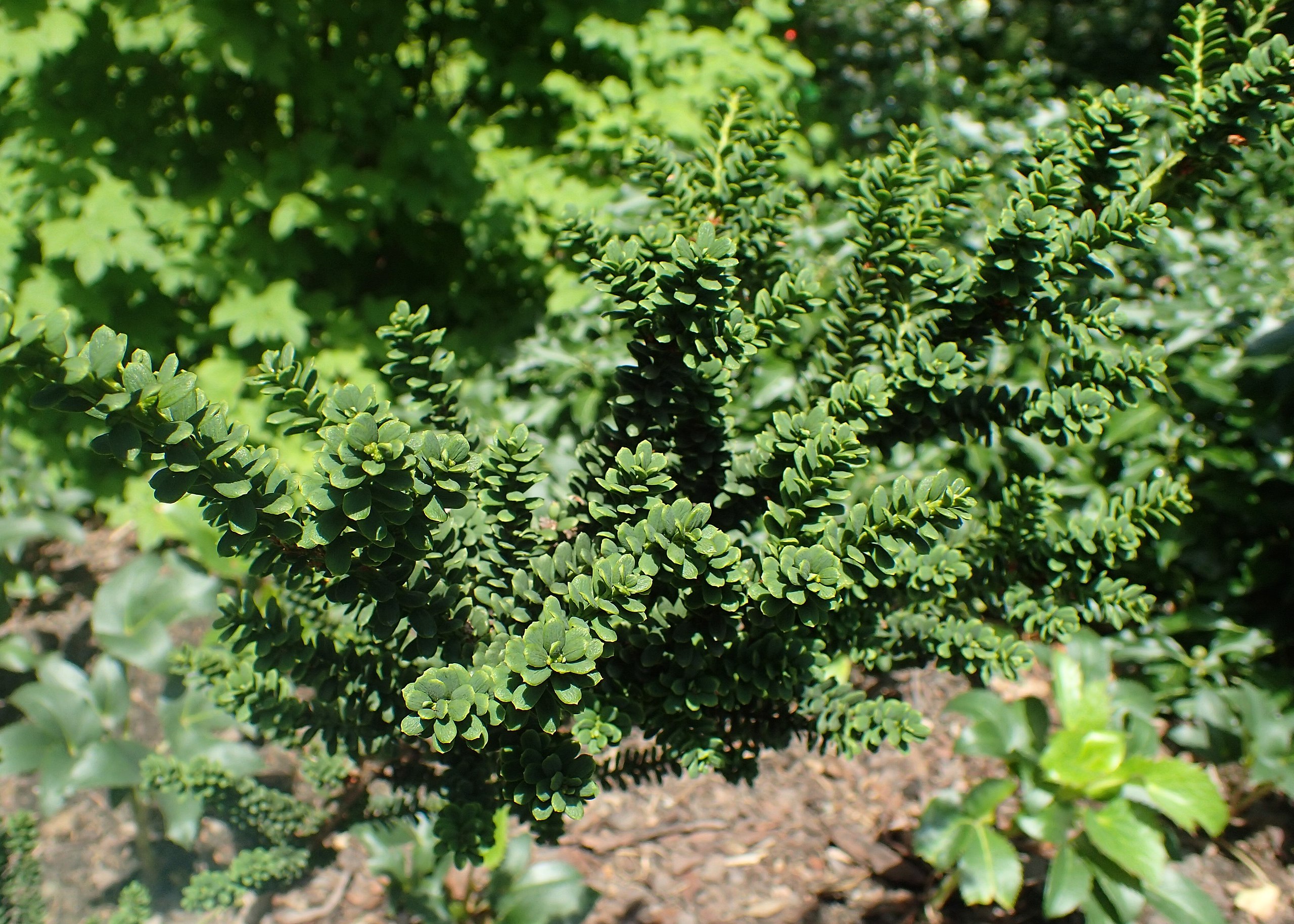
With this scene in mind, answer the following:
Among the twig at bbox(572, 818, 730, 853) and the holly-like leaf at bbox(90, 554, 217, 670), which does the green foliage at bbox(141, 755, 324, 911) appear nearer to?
the holly-like leaf at bbox(90, 554, 217, 670)

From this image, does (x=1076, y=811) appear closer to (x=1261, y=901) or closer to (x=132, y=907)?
(x=1261, y=901)

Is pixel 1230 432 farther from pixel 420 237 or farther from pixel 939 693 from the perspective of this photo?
pixel 420 237

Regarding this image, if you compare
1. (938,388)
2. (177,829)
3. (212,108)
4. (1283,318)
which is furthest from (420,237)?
(1283,318)

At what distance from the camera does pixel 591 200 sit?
2990 mm

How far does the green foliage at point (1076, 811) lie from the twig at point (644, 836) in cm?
66

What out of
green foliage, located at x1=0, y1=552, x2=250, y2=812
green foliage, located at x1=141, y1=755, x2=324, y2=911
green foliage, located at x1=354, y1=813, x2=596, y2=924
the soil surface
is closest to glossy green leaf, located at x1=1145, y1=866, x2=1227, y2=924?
the soil surface

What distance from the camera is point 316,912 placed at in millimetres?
2361

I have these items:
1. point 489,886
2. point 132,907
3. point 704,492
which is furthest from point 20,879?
point 704,492

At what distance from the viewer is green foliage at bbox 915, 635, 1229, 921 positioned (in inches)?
80.7

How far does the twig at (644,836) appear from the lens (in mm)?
2512

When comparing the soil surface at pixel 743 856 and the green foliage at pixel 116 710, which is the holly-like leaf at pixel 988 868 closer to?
the soil surface at pixel 743 856

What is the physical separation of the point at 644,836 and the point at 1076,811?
120 cm

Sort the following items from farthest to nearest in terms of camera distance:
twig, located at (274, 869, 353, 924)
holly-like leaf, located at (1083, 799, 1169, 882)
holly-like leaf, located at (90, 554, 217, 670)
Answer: holly-like leaf, located at (90, 554, 217, 670) < twig, located at (274, 869, 353, 924) < holly-like leaf, located at (1083, 799, 1169, 882)

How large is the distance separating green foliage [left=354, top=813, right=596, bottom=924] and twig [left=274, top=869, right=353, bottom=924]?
1.13 ft
